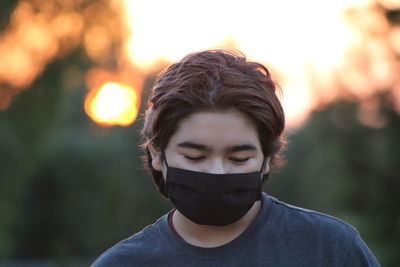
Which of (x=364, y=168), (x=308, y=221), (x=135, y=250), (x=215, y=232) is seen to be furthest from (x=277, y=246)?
(x=364, y=168)

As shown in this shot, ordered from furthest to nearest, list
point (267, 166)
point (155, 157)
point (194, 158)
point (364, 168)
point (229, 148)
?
point (364, 168)
point (155, 157)
point (267, 166)
point (194, 158)
point (229, 148)

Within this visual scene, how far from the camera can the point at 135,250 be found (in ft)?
12.2

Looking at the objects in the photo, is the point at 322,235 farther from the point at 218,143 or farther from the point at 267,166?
the point at 218,143

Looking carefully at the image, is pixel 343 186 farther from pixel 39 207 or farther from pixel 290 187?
pixel 39 207

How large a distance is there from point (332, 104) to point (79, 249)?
13.2 metres

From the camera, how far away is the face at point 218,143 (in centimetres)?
345

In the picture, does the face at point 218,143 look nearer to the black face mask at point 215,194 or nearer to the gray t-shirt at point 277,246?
the black face mask at point 215,194

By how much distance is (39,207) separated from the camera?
3297 cm

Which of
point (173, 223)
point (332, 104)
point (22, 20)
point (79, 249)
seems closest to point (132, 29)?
point (22, 20)

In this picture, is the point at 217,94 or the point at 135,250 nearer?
the point at 217,94

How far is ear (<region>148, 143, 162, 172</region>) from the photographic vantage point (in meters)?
3.75

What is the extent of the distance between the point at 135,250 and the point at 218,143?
63 centimetres

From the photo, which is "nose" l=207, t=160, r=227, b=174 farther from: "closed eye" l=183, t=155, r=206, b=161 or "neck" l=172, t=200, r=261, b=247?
"neck" l=172, t=200, r=261, b=247

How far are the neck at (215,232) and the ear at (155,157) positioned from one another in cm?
28
